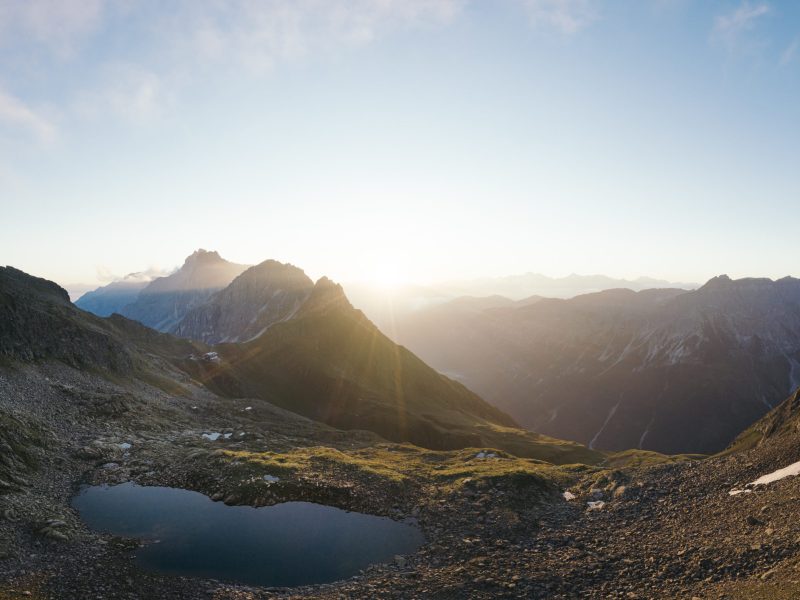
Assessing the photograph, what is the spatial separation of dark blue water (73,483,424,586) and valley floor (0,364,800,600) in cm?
182

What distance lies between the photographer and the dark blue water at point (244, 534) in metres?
37.5

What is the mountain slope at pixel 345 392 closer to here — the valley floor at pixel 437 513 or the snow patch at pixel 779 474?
the valley floor at pixel 437 513

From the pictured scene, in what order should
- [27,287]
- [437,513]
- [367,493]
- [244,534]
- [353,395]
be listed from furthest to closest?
1. [353,395]
2. [27,287]
3. [367,493]
4. [437,513]
5. [244,534]

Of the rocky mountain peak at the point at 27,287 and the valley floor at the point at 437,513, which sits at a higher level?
the rocky mountain peak at the point at 27,287

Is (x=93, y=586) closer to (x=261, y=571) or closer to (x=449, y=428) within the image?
(x=261, y=571)

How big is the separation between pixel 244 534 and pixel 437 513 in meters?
20.1

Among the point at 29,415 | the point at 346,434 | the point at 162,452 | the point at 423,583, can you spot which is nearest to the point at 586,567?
the point at 423,583

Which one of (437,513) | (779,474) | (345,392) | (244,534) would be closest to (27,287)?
(345,392)

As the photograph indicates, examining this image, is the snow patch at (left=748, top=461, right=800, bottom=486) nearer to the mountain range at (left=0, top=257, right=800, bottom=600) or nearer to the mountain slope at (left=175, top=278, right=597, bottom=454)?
the mountain range at (left=0, top=257, right=800, bottom=600)

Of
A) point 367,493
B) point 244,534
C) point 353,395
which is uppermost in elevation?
point 244,534

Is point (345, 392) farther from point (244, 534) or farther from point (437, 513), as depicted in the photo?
point (244, 534)

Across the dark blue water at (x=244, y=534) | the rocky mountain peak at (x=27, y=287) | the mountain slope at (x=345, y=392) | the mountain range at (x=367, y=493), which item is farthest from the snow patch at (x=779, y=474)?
the rocky mountain peak at (x=27, y=287)

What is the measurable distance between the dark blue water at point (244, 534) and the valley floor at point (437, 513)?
5.98 ft

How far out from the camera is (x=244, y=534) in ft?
144
